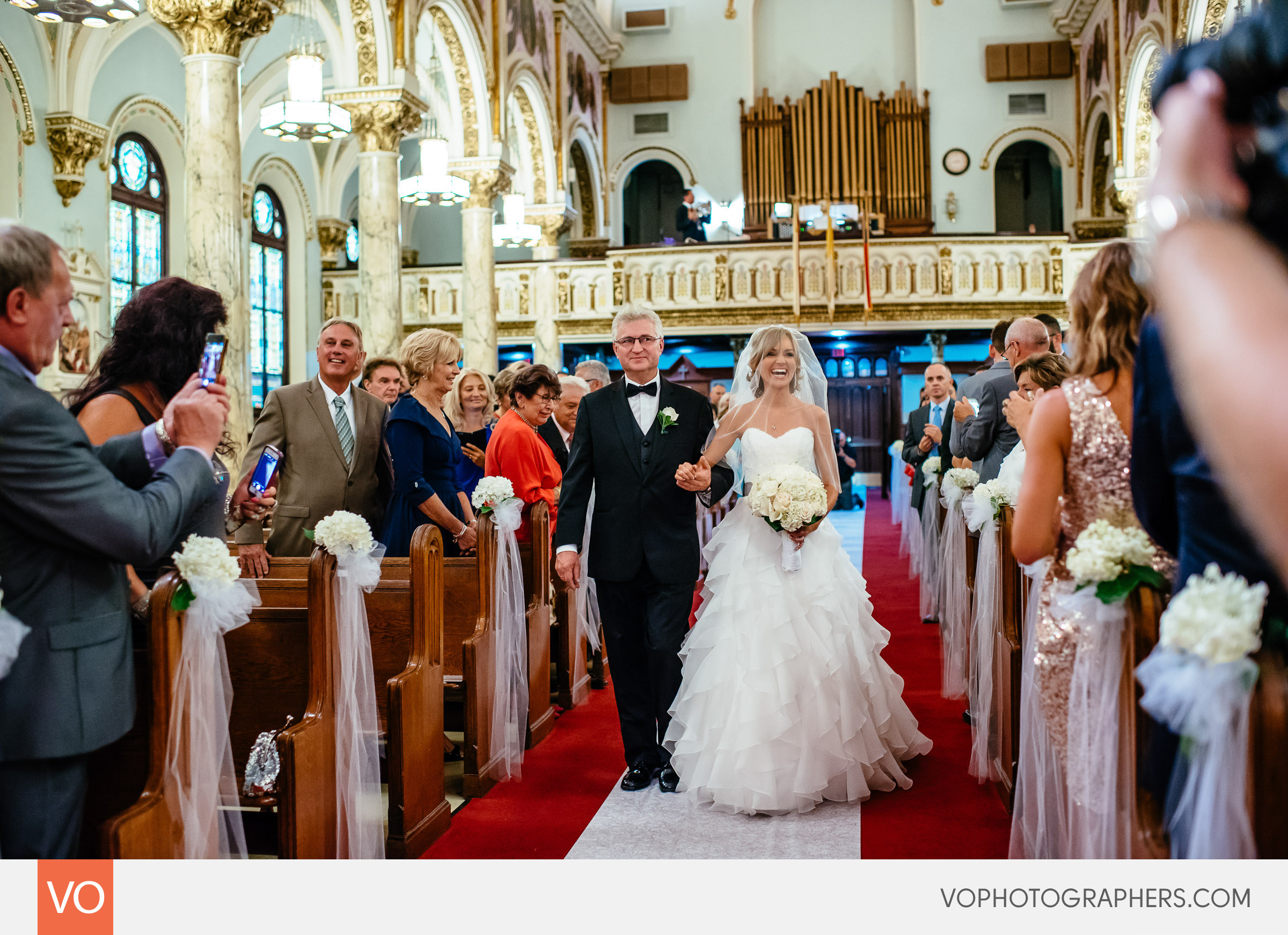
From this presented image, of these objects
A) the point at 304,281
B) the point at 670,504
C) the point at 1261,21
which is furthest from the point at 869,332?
the point at 1261,21

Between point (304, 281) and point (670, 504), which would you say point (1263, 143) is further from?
point (304, 281)

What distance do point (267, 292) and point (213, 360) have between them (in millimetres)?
16102

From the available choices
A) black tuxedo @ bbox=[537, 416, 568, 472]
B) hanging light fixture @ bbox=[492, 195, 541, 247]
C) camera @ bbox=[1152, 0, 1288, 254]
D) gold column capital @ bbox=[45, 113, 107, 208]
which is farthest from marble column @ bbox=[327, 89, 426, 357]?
camera @ bbox=[1152, 0, 1288, 254]

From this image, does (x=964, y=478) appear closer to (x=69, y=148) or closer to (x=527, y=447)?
(x=527, y=447)

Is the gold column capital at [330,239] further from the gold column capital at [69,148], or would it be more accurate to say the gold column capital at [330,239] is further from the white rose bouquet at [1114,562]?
the white rose bouquet at [1114,562]

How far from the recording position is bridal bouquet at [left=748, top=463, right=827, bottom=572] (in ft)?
11.5

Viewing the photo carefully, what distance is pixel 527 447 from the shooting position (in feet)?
15.9

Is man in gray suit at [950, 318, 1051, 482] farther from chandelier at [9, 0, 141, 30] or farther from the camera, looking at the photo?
chandelier at [9, 0, 141, 30]

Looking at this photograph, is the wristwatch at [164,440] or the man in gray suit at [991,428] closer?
the wristwatch at [164,440]

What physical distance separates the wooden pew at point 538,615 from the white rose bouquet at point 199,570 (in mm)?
2454

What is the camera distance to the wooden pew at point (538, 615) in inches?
178
